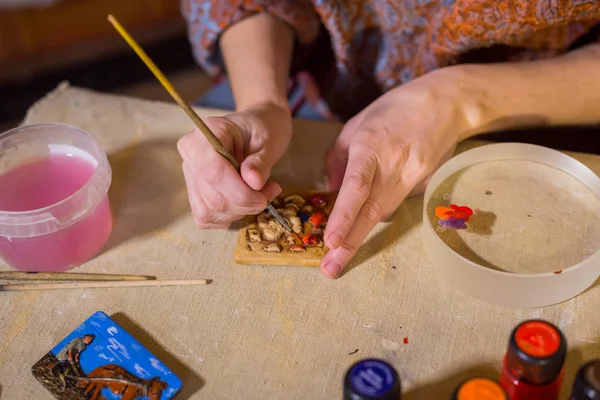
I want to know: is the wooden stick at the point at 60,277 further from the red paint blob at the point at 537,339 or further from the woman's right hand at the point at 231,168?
the red paint blob at the point at 537,339

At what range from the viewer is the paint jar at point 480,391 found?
0.57 meters

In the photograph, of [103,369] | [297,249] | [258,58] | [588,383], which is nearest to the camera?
[588,383]

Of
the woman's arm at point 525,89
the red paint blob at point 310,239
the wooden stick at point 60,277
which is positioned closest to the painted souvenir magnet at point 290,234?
the red paint blob at point 310,239

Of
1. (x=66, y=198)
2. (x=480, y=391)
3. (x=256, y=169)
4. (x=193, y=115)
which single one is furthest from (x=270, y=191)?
(x=480, y=391)

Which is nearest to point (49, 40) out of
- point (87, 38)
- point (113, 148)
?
point (87, 38)

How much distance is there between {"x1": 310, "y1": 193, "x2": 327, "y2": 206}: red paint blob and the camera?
825 millimetres

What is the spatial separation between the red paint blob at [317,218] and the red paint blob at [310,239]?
2 cm

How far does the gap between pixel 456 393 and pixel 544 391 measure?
3.4 inches

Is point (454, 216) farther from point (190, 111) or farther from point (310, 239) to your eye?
point (190, 111)

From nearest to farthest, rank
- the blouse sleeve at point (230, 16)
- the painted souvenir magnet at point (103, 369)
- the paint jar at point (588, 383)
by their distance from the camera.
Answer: the paint jar at point (588, 383) → the painted souvenir magnet at point (103, 369) → the blouse sleeve at point (230, 16)

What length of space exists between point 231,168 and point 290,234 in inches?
4.6

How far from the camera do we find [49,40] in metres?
1.80

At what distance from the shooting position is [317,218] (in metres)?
0.80

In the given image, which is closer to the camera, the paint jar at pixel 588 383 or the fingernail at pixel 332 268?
the paint jar at pixel 588 383
